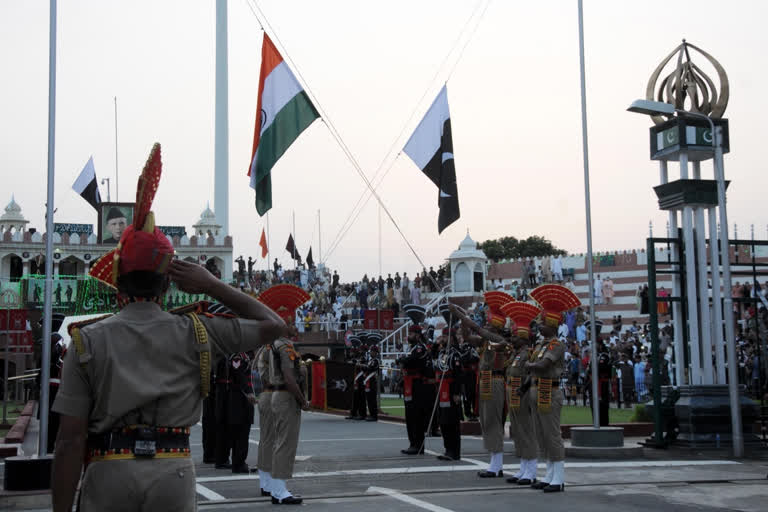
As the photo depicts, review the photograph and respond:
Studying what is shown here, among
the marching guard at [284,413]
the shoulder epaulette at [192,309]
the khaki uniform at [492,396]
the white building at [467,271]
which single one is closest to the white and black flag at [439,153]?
the khaki uniform at [492,396]

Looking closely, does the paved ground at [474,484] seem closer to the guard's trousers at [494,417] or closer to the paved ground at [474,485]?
the paved ground at [474,485]

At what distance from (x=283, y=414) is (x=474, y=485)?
269 cm

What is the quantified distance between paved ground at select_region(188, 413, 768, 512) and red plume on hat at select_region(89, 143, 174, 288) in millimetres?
5942

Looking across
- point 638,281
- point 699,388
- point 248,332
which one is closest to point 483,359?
point 699,388

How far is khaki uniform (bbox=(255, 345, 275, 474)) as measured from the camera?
10.1 meters

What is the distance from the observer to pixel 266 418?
402 inches

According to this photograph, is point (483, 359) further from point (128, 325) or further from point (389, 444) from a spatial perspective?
point (128, 325)

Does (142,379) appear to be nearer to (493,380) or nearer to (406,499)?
(406,499)

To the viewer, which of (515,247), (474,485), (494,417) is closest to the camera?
(474,485)

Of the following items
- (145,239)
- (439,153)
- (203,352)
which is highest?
(439,153)

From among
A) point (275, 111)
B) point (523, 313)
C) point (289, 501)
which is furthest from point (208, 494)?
point (275, 111)

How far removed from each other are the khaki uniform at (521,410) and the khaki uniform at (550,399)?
23 cm

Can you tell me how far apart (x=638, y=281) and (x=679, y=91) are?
31013mm

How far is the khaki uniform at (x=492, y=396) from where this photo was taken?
464 inches
